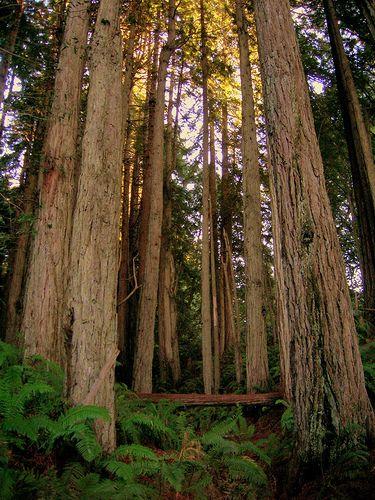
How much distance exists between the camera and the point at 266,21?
12.9ft

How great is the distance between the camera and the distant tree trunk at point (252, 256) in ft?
24.0

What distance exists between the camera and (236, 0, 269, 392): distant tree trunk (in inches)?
288

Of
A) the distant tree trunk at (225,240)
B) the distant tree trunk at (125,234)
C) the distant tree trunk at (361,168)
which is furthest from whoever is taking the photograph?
the distant tree trunk at (225,240)

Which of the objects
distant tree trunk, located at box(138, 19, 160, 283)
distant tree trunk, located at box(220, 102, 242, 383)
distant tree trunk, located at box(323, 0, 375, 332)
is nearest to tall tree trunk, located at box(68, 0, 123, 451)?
distant tree trunk, located at box(323, 0, 375, 332)

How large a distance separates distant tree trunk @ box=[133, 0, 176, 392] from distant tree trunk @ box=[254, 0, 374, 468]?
5.47 meters

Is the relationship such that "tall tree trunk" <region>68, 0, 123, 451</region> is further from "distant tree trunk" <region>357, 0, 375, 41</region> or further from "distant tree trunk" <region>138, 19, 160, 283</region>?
"distant tree trunk" <region>138, 19, 160, 283</region>

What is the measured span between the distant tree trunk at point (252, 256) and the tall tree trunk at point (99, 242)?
4.22 m

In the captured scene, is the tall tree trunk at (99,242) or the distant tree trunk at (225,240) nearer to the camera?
the tall tree trunk at (99,242)

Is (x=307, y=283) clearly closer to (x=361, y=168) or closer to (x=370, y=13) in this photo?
(x=361, y=168)

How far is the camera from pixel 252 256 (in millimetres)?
7723

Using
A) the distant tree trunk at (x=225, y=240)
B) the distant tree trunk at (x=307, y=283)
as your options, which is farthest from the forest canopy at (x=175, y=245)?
the distant tree trunk at (x=225, y=240)

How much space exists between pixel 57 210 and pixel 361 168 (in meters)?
6.45

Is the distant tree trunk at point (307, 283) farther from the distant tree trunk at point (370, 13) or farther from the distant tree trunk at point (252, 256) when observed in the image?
the distant tree trunk at point (252, 256)

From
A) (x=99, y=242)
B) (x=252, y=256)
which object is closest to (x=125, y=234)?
(x=252, y=256)
